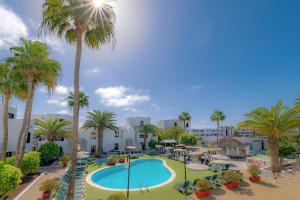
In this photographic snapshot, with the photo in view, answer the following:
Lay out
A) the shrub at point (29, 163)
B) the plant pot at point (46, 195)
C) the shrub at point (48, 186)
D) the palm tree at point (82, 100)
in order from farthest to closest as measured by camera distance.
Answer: the palm tree at point (82, 100)
the shrub at point (29, 163)
the shrub at point (48, 186)
the plant pot at point (46, 195)

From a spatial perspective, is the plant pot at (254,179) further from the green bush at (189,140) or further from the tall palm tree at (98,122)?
the tall palm tree at (98,122)

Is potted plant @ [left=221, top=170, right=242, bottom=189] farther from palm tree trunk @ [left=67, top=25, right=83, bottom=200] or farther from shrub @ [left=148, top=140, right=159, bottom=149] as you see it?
shrub @ [left=148, top=140, right=159, bottom=149]

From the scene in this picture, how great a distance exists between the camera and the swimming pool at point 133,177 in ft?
65.6

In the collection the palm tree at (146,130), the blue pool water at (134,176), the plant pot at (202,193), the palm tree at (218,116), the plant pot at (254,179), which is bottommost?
the blue pool water at (134,176)

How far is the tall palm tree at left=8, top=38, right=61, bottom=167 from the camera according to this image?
17.1 meters

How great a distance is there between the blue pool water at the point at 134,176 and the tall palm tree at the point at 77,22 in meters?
14.1

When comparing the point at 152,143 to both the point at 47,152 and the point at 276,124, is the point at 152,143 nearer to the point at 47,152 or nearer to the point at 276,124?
the point at 47,152

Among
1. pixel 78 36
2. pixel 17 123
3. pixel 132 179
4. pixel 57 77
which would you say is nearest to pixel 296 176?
pixel 132 179

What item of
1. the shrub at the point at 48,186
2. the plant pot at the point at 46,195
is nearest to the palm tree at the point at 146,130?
the shrub at the point at 48,186

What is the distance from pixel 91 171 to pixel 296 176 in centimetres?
2406

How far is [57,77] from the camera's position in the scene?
18.7 m

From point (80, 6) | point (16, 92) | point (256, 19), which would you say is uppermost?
point (256, 19)

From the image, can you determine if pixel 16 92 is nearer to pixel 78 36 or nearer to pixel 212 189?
pixel 78 36

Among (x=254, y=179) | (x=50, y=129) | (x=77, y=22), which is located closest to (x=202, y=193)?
(x=254, y=179)
